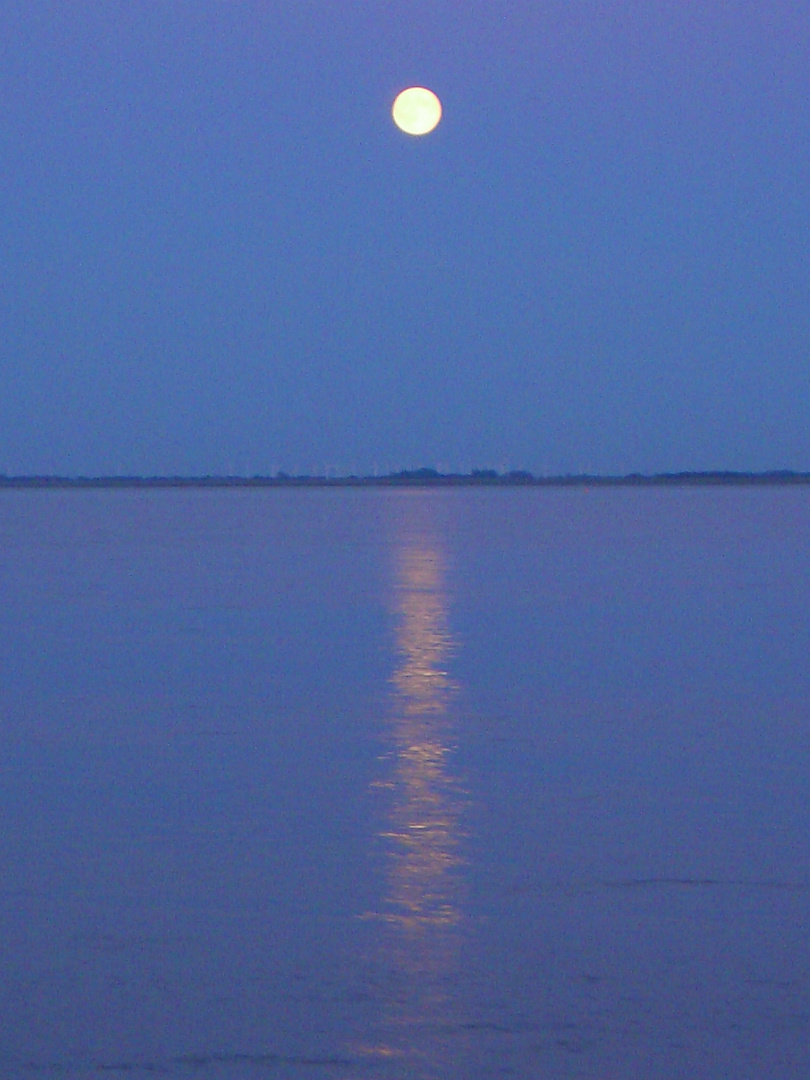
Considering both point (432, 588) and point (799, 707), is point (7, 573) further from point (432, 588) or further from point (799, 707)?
point (799, 707)

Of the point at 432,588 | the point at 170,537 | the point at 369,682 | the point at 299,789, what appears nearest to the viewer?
the point at 299,789

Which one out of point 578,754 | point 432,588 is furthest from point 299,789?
point 432,588

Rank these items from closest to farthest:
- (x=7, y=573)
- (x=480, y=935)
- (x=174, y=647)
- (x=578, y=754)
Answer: (x=480, y=935), (x=578, y=754), (x=174, y=647), (x=7, y=573)

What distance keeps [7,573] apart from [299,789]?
12198mm

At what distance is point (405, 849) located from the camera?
16.2ft

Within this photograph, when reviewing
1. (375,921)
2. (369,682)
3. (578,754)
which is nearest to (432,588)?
(369,682)

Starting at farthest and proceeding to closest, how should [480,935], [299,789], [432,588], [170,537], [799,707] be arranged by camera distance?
[170,537]
[432,588]
[799,707]
[299,789]
[480,935]

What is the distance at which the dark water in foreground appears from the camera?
3426 mm

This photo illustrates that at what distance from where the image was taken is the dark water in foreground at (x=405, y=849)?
11.2 feet

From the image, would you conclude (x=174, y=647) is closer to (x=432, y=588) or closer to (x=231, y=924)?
(x=432, y=588)

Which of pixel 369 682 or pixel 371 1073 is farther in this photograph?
pixel 369 682

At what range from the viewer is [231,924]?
4.18 m

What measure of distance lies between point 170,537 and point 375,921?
81.1ft

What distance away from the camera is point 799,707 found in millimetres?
7734
